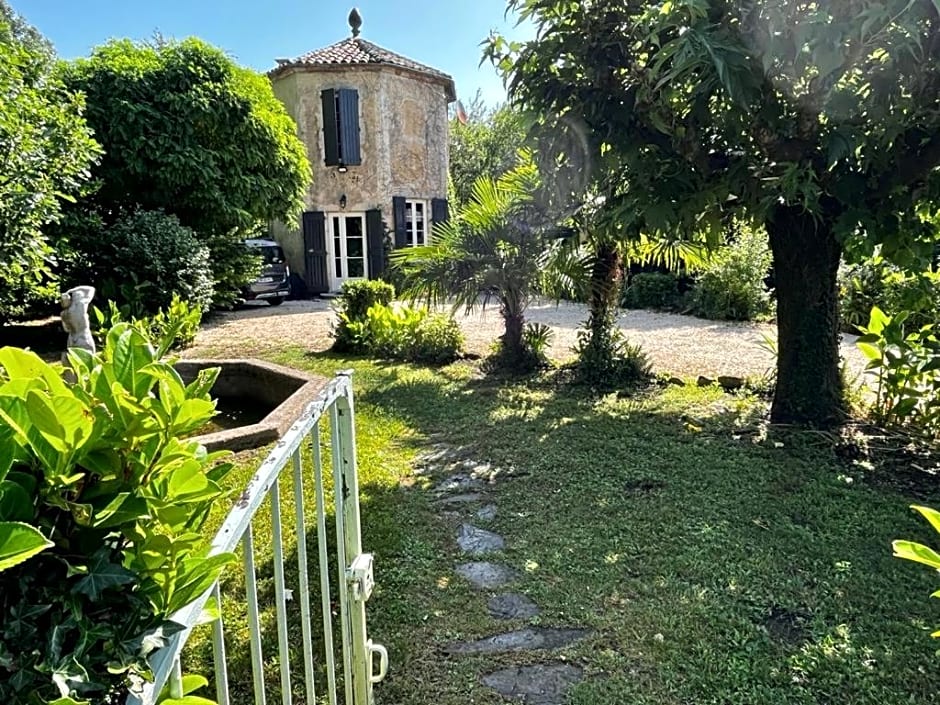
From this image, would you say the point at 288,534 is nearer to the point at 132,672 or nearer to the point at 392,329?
the point at 132,672

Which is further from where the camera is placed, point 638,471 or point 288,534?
point 638,471

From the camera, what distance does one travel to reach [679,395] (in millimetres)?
5770

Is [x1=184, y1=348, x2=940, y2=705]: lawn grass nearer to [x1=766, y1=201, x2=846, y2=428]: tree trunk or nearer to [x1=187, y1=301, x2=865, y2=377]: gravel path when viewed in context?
[x1=766, y1=201, x2=846, y2=428]: tree trunk

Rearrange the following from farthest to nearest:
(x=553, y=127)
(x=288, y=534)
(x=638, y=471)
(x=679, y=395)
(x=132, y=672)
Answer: (x=679, y=395)
(x=553, y=127)
(x=638, y=471)
(x=288, y=534)
(x=132, y=672)

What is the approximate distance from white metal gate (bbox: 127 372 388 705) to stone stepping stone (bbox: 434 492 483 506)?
1410 mm

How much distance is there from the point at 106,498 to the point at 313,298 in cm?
1550

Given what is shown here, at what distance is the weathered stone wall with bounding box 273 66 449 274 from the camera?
15656mm

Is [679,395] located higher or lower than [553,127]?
lower

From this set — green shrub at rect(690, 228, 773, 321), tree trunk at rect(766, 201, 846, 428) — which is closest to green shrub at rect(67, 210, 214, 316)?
tree trunk at rect(766, 201, 846, 428)

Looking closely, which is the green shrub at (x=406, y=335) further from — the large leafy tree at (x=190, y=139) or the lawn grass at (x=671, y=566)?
the large leafy tree at (x=190, y=139)

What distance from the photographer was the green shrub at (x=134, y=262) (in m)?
9.60

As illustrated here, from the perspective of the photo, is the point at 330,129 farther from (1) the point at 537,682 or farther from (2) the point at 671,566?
(1) the point at 537,682

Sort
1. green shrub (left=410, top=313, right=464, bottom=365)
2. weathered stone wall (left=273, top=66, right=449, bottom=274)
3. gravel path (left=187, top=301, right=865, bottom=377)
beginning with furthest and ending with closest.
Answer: weathered stone wall (left=273, top=66, right=449, bottom=274) → green shrub (left=410, top=313, right=464, bottom=365) → gravel path (left=187, top=301, right=865, bottom=377)

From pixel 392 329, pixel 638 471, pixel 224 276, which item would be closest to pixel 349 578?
pixel 638 471
